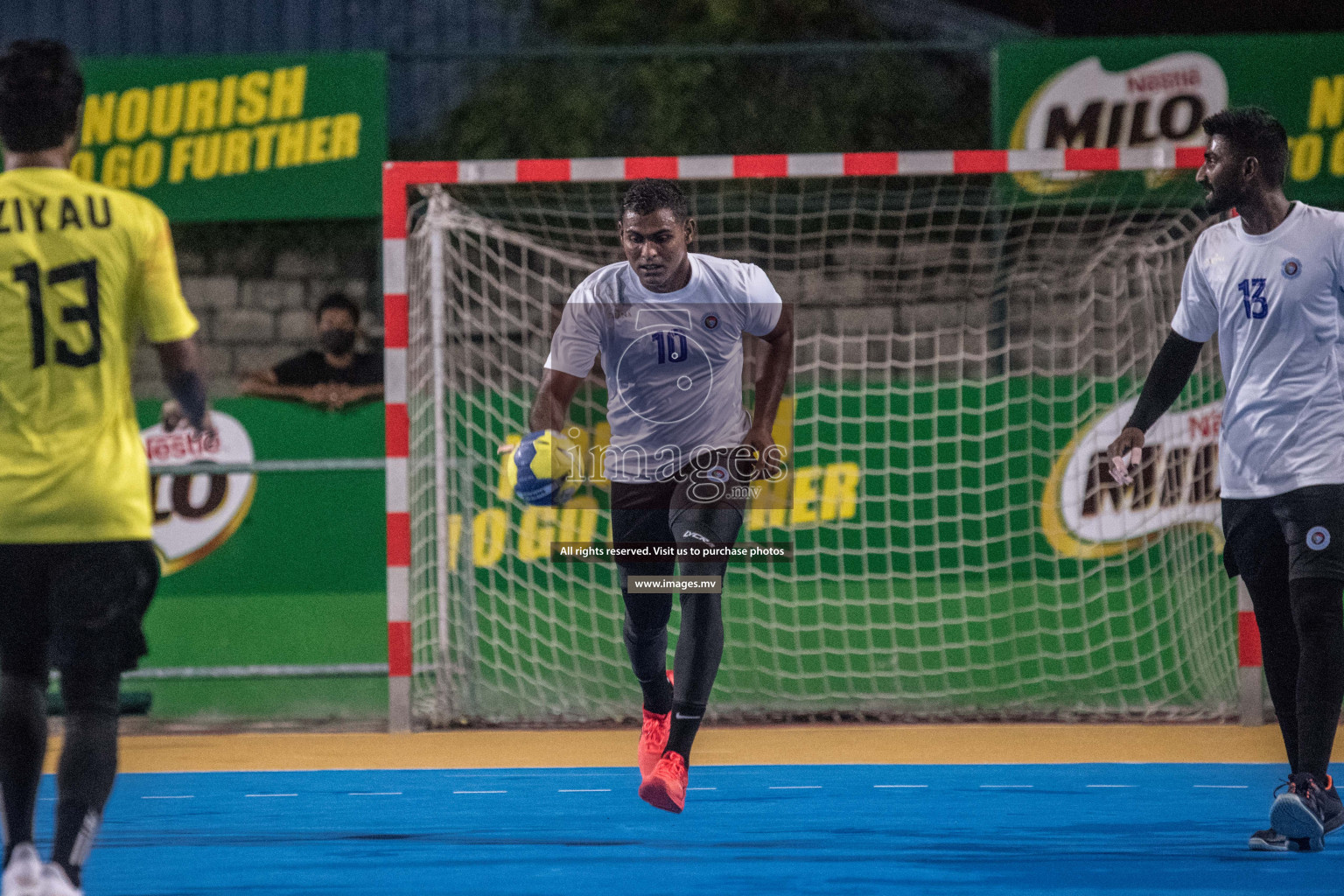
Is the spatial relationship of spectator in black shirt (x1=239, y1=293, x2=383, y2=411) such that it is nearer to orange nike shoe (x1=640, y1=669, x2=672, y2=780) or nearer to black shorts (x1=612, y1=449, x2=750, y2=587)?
black shorts (x1=612, y1=449, x2=750, y2=587)

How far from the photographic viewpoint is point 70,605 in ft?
11.5

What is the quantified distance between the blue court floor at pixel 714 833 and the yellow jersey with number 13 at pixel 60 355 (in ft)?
3.88

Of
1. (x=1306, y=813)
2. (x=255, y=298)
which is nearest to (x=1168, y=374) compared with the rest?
(x=1306, y=813)

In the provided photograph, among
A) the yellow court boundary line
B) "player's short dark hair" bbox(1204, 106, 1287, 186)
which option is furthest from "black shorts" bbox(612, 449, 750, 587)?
"player's short dark hair" bbox(1204, 106, 1287, 186)

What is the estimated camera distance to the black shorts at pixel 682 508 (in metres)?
5.07

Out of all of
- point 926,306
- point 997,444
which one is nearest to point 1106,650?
point 997,444

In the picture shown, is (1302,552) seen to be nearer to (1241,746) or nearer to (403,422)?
(1241,746)

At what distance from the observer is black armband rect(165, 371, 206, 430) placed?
11.9ft

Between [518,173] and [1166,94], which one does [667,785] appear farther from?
[1166,94]

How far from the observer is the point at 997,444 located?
831cm

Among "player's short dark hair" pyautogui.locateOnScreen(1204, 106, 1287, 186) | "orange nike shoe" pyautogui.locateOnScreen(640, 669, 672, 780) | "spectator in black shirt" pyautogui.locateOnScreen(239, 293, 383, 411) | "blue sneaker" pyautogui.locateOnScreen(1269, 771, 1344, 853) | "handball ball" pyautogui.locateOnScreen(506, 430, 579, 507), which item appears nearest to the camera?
→ "blue sneaker" pyautogui.locateOnScreen(1269, 771, 1344, 853)

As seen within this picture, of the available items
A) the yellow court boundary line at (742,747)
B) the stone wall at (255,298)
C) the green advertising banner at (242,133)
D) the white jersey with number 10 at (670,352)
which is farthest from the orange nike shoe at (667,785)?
the stone wall at (255,298)

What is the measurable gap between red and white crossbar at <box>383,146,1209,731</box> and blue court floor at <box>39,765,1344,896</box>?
135cm

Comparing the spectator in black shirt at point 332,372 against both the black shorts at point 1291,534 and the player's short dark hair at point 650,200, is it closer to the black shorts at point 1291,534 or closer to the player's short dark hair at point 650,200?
the player's short dark hair at point 650,200
